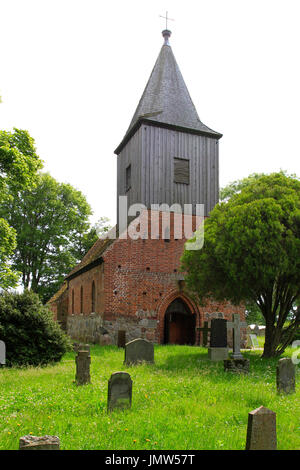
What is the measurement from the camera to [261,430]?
4.36 m

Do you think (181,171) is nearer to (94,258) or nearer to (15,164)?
(94,258)

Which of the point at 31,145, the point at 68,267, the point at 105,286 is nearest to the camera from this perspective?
the point at 31,145

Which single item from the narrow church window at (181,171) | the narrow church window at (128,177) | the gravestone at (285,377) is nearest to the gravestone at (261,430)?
the gravestone at (285,377)

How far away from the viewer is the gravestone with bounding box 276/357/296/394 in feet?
25.9

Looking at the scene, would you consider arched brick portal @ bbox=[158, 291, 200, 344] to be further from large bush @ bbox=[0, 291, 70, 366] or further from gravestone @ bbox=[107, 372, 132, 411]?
gravestone @ bbox=[107, 372, 132, 411]

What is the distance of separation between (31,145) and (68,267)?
20.1 m

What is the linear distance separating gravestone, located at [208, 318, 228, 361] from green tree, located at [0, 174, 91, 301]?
75.4 feet

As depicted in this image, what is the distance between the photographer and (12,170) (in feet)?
47.3

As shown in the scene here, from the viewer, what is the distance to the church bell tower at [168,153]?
19828mm

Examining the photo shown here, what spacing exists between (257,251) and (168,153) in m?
10.4

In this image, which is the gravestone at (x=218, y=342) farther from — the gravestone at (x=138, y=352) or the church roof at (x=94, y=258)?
the church roof at (x=94, y=258)

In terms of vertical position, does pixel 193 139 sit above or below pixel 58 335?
above
